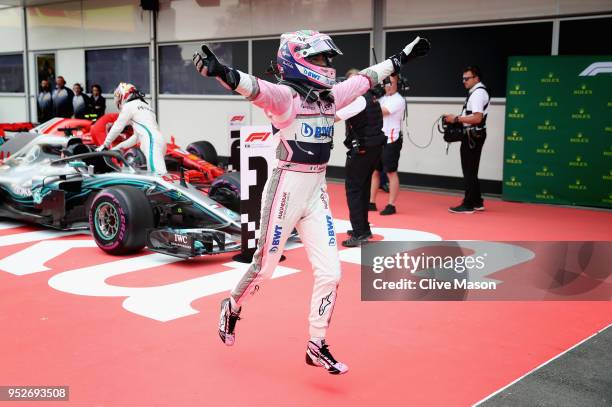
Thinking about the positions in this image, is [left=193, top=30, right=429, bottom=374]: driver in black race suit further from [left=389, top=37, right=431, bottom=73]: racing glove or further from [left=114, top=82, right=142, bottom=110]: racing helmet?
[left=114, top=82, right=142, bottom=110]: racing helmet

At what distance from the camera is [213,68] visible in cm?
378

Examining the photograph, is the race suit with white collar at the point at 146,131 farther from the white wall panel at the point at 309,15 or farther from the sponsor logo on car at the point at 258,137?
the white wall panel at the point at 309,15

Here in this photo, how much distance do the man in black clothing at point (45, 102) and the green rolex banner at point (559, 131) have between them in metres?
13.0

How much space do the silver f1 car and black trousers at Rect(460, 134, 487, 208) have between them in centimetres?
386

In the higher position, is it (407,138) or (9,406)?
(407,138)

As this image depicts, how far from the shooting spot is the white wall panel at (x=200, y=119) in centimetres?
1573

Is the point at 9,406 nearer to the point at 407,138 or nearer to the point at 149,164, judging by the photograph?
the point at 149,164

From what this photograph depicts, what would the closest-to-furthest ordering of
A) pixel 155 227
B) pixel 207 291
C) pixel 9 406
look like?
pixel 9 406, pixel 207 291, pixel 155 227

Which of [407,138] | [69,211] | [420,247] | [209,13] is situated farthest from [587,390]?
[209,13]

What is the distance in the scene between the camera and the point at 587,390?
13.0 feet

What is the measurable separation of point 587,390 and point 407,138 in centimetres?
909

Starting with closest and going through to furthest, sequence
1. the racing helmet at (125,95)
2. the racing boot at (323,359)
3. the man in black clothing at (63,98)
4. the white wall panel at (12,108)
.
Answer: the racing boot at (323,359)
the racing helmet at (125,95)
the man in black clothing at (63,98)
the white wall panel at (12,108)

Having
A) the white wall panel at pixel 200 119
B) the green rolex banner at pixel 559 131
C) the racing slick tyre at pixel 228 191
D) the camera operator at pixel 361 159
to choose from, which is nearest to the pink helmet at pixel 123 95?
the racing slick tyre at pixel 228 191

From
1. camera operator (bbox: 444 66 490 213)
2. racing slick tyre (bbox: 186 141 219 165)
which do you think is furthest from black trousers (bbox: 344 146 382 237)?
racing slick tyre (bbox: 186 141 219 165)
